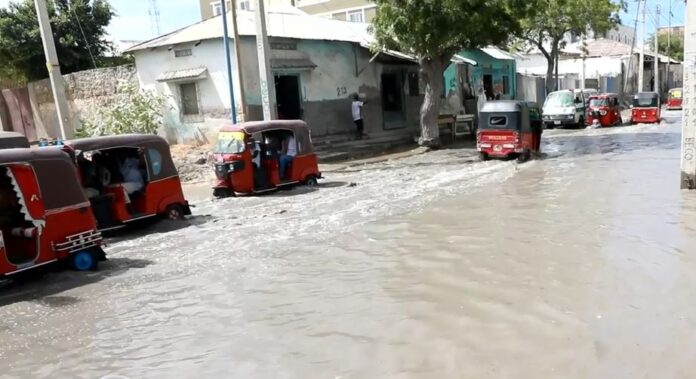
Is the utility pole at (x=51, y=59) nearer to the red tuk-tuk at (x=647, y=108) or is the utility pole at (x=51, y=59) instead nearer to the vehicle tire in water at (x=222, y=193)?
the vehicle tire in water at (x=222, y=193)

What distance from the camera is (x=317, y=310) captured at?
6.23 meters

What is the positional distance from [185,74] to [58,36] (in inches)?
375

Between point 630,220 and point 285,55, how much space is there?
46.0 ft

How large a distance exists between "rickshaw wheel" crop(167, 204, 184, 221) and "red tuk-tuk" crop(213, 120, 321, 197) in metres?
1.95

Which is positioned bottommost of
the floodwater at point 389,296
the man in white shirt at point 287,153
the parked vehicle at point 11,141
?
the floodwater at point 389,296

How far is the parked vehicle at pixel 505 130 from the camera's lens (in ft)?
54.5

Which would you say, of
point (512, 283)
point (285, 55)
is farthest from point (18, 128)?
point (512, 283)

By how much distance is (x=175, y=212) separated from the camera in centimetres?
1149

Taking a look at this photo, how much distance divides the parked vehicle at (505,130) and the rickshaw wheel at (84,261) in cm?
1168

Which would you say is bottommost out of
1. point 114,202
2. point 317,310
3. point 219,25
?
point 317,310

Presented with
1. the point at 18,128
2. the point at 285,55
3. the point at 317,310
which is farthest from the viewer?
the point at 18,128

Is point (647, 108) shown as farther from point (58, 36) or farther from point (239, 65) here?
point (58, 36)

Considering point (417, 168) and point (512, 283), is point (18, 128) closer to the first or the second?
point (417, 168)

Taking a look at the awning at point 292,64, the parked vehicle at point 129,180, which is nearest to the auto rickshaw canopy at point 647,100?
the awning at point 292,64
